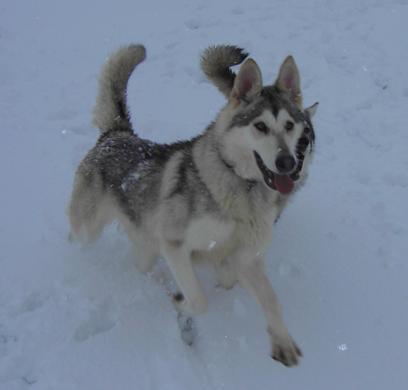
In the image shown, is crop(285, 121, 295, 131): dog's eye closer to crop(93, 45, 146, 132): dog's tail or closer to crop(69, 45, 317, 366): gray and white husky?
crop(69, 45, 317, 366): gray and white husky

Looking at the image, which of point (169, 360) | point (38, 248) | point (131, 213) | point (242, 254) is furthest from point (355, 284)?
point (38, 248)

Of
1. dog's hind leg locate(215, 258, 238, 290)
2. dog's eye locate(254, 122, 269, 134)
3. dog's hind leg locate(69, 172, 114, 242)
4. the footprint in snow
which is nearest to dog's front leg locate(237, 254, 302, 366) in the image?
dog's hind leg locate(215, 258, 238, 290)

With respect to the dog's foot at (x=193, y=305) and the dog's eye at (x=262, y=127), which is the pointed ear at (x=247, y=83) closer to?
the dog's eye at (x=262, y=127)

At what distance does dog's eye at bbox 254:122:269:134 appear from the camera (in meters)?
3.12

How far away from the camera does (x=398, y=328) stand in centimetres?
370

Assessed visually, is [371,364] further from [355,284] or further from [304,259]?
[304,259]

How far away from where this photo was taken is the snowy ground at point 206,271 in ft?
11.2

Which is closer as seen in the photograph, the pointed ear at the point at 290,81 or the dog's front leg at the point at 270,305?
the dog's front leg at the point at 270,305

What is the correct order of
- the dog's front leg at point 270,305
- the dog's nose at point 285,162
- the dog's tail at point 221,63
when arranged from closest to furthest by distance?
the dog's nose at point 285,162 < the dog's front leg at point 270,305 < the dog's tail at point 221,63

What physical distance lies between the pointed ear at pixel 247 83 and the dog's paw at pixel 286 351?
5.43ft

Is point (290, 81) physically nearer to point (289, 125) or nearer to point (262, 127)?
point (289, 125)

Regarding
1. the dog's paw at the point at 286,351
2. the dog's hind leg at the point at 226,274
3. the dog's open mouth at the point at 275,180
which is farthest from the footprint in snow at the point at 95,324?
the dog's open mouth at the point at 275,180

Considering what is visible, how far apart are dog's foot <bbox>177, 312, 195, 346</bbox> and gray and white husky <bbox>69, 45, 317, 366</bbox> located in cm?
1

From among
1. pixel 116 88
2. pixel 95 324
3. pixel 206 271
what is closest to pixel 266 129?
pixel 206 271
